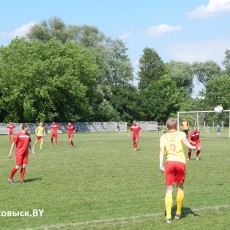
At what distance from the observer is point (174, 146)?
887 cm

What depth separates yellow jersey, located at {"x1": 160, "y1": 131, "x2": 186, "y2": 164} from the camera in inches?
348

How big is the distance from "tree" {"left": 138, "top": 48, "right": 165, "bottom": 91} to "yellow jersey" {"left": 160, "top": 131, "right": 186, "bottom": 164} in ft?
335

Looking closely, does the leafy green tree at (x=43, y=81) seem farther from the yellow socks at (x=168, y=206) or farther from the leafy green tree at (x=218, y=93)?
the yellow socks at (x=168, y=206)

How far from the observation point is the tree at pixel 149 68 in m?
111

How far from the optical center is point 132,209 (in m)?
9.64

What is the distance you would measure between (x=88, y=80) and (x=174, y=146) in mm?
68084

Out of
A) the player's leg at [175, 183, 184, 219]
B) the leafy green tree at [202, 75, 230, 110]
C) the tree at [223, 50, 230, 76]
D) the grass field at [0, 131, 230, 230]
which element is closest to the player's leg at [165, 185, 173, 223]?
the grass field at [0, 131, 230, 230]

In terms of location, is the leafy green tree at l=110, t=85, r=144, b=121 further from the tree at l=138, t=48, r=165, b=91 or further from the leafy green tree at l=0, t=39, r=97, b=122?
the tree at l=138, t=48, r=165, b=91

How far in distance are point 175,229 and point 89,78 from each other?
6894cm

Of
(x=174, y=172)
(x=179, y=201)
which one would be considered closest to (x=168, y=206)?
(x=179, y=201)

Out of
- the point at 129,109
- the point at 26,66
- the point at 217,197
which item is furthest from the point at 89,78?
the point at 217,197

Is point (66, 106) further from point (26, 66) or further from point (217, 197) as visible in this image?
point (217, 197)

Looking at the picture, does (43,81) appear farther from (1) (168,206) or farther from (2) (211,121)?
(1) (168,206)

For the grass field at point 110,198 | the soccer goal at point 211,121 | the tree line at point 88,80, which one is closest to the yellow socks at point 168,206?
the grass field at point 110,198
